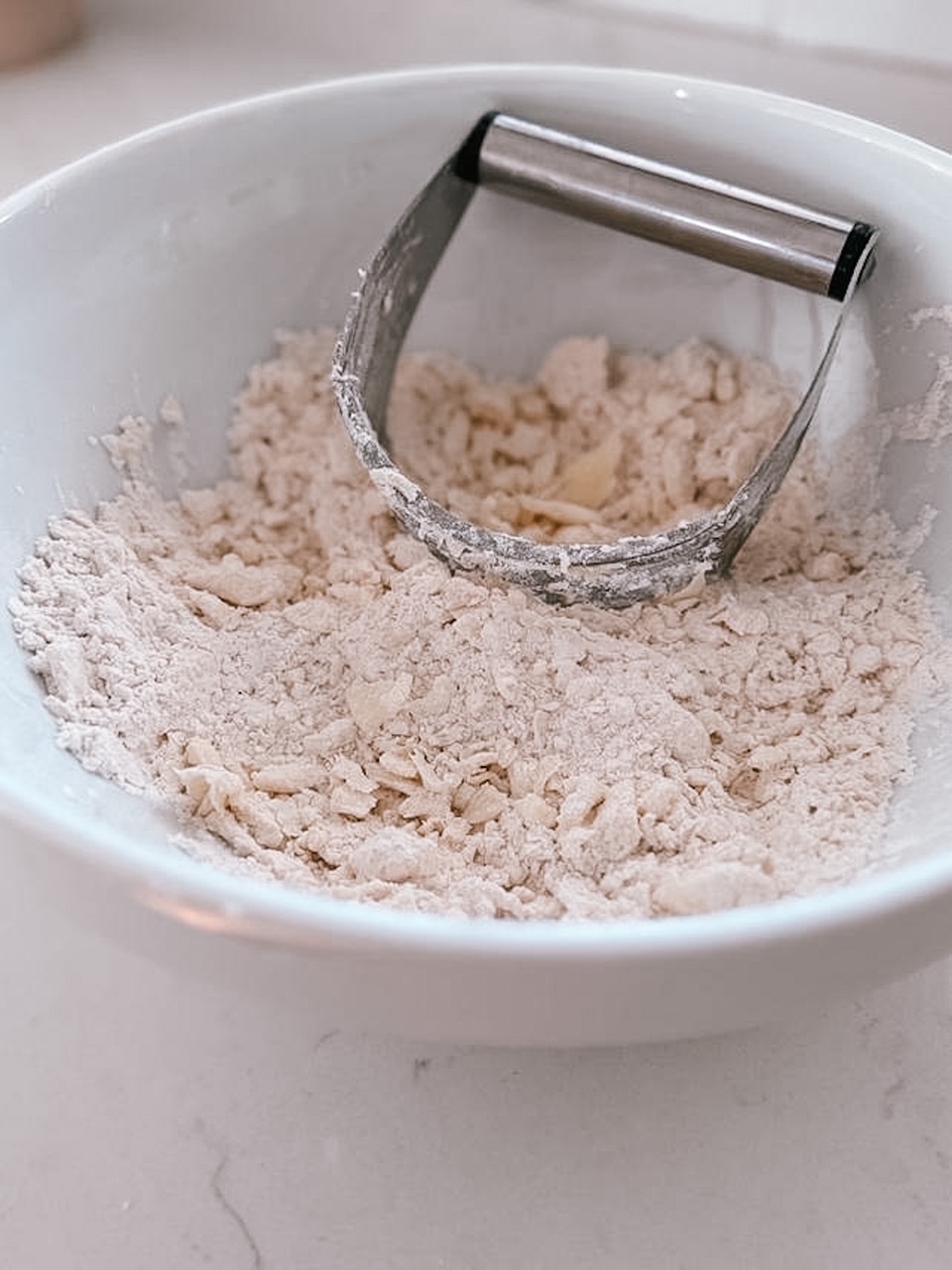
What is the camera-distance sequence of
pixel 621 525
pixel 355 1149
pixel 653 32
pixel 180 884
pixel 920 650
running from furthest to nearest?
pixel 653 32 → pixel 621 525 → pixel 920 650 → pixel 355 1149 → pixel 180 884

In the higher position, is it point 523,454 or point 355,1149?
point 523,454

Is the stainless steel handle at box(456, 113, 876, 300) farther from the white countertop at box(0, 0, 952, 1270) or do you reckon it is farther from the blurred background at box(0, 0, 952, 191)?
the white countertop at box(0, 0, 952, 1270)

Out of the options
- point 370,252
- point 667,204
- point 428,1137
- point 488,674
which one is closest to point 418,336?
point 370,252

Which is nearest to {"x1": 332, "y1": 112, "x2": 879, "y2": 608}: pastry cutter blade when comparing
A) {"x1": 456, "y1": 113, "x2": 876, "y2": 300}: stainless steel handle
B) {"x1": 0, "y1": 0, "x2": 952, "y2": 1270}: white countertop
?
{"x1": 456, "y1": 113, "x2": 876, "y2": 300}: stainless steel handle

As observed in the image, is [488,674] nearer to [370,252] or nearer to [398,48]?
[370,252]

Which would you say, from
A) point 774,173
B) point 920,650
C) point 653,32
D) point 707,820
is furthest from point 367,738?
point 653,32

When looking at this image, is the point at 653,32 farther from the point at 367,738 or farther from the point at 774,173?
the point at 367,738

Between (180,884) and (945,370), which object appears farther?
(945,370)

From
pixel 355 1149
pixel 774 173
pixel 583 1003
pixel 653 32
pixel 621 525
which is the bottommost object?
pixel 355 1149

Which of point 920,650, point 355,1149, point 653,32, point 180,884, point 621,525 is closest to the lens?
point 180,884
